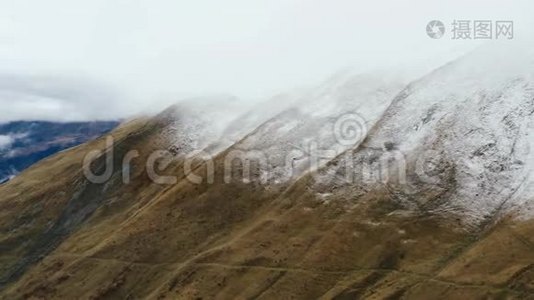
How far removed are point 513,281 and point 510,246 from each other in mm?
15241

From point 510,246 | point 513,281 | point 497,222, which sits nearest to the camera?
point 513,281

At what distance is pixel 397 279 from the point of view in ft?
595

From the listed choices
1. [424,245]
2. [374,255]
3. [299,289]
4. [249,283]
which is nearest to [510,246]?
[424,245]

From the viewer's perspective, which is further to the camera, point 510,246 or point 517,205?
point 517,205

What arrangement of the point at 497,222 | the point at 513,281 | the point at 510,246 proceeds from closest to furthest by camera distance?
the point at 513,281 → the point at 510,246 → the point at 497,222

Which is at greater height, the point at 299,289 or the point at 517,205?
the point at 517,205

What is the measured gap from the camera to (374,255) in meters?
193

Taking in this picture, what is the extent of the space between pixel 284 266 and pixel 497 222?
190ft

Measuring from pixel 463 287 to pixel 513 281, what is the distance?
1122cm

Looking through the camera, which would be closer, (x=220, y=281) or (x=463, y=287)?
(x=463, y=287)

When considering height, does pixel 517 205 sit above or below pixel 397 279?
above

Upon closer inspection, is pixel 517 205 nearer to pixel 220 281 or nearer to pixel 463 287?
pixel 463 287

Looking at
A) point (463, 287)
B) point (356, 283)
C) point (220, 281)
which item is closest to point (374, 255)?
point (356, 283)

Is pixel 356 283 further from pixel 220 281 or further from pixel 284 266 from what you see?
pixel 220 281
